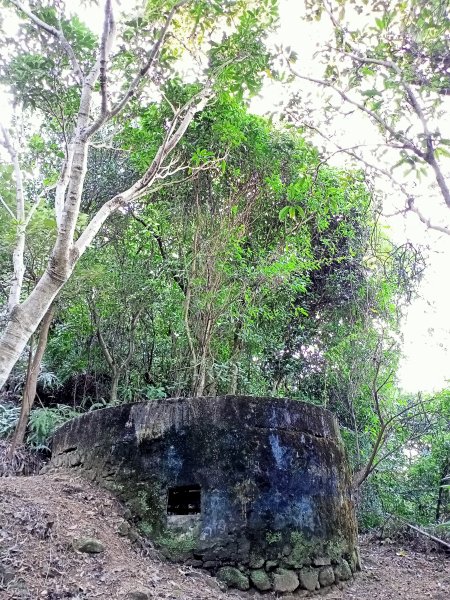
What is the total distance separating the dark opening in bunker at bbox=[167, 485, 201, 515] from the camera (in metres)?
4.68

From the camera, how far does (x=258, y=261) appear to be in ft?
23.0

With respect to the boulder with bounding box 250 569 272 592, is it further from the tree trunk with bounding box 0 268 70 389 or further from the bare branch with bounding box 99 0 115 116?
the bare branch with bounding box 99 0 115 116

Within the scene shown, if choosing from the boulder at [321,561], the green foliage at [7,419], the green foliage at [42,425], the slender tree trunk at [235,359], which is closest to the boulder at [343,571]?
the boulder at [321,561]

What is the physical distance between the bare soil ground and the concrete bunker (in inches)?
7.3

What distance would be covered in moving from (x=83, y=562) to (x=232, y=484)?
146cm

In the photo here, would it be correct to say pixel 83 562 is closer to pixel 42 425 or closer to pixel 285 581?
pixel 285 581

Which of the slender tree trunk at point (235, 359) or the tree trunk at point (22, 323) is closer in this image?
the tree trunk at point (22, 323)

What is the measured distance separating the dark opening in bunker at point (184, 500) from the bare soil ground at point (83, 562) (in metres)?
0.41

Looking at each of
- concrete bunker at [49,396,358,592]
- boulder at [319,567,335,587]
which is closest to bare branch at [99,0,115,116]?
concrete bunker at [49,396,358,592]

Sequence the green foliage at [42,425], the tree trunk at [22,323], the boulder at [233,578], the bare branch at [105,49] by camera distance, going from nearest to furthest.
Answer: the tree trunk at [22,323], the bare branch at [105,49], the boulder at [233,578], the green foliage at [42,425]

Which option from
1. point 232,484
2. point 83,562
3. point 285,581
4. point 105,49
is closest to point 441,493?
point 285,581

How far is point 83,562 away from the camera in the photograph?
3805mm

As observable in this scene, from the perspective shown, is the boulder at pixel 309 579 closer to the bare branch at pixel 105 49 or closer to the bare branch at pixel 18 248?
the bare branch at pixel 18 248

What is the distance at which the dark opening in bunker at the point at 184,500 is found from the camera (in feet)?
15.4
